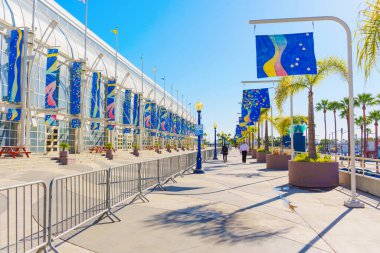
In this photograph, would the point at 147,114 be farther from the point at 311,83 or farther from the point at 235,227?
the point at 235,227

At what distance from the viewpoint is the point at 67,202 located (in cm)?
652

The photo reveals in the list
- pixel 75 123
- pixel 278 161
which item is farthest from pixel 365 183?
pixel 75 123

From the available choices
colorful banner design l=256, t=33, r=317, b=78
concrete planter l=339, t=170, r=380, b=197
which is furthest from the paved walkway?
colorful banner design l=256, t=33, r=317, b=78

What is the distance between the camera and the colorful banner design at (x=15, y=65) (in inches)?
953

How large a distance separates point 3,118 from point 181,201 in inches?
945

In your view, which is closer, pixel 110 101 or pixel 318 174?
pixel 318 174

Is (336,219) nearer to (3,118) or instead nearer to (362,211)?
(362,211)

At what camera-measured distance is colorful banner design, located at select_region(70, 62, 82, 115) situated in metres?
34.4

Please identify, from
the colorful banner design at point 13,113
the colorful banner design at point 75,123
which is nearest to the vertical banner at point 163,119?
the colorful banner design at point 75,123

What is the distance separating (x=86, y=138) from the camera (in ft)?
136

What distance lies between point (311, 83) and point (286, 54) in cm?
459

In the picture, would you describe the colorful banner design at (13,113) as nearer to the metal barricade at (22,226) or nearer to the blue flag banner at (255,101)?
the metal barricade at (22,226)

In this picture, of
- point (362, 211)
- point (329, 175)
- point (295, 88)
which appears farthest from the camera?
point (295, 88)

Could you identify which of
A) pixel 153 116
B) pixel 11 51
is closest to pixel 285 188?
pixel 11 51
